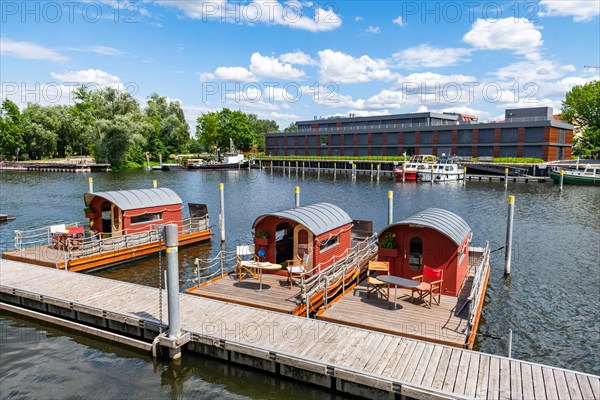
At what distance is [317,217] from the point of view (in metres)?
18.9

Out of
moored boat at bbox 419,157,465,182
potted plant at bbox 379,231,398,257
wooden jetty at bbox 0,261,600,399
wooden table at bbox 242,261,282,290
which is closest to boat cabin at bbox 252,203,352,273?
wooden table at bbox 242,261,282,290

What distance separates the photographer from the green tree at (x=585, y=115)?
102m

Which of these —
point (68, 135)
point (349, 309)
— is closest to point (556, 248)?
point (349, 309)

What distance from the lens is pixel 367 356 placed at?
37.9 feet

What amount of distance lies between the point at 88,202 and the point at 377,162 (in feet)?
278

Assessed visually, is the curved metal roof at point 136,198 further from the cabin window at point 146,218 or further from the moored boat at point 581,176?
the moored boat at point 581,176

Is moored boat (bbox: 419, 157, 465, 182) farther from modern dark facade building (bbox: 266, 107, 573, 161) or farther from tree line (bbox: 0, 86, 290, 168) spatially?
tree line (bbox: 0, 86, 290, 168)

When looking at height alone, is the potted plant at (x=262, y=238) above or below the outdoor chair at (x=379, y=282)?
above

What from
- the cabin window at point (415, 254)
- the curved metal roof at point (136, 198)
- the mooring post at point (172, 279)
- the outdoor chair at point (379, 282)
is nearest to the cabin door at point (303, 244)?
the outdoor chair at point (379, 282)

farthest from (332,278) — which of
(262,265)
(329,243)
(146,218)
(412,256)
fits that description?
(146,218)

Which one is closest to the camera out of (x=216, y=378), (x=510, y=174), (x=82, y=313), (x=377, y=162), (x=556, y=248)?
(x=216, y=378)

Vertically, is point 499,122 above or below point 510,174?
above

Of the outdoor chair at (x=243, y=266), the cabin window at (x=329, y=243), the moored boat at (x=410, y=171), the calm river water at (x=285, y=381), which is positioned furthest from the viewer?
the moored boat at (x=410, y=171)

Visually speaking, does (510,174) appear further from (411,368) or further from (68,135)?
(68,135)
